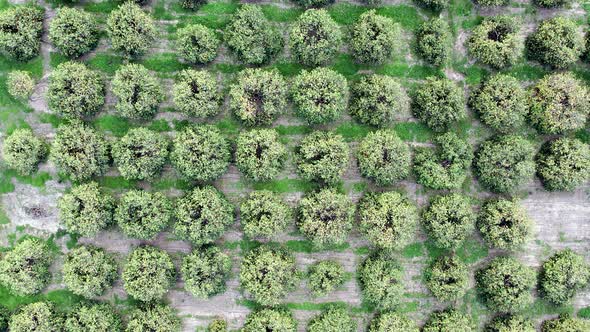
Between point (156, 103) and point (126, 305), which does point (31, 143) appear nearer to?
point (156, 103)

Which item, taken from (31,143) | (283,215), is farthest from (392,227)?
(31,143)

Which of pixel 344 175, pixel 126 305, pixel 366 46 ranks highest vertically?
pixel 366 46

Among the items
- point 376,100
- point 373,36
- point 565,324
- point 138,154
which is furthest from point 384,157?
point 565,324

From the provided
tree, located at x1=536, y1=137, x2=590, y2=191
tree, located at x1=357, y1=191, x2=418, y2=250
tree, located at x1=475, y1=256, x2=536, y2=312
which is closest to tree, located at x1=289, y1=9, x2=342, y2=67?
tree, located at x1=357, y1=191, x2=418, y2=250

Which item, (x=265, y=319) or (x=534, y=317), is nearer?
(x=265, y=319)

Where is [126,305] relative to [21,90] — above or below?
below

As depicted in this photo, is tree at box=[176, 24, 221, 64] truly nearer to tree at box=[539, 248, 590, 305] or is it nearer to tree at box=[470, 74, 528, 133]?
tree at box=[470, 74, 528, 133]
